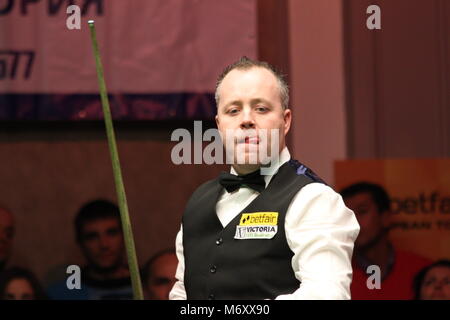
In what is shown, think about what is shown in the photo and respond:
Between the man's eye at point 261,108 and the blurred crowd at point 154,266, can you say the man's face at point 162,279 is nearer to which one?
the blurred crowd at point 154,266

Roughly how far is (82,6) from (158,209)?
2.83 ft

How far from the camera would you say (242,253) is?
1.88 metres

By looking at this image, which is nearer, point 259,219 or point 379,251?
point 259,219

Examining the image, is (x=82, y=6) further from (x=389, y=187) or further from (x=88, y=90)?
(x=389, y=187)

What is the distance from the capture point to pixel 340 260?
1.76m

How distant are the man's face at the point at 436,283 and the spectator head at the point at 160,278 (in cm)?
98

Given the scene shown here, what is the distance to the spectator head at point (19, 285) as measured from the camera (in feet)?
12.0

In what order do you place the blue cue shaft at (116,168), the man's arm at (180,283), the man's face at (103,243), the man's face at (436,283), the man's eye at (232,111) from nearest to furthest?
1. the blue cue shaft at (116,168)
2. the man's eye at (232,111)
3. the man's arm at (180,283)
4. the man's face at (436,283)
5. the man's face at (103,243)

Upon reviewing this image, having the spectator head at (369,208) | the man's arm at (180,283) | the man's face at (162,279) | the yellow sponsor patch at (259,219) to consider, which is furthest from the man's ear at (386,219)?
the yellow sponsor patch at (259,219)

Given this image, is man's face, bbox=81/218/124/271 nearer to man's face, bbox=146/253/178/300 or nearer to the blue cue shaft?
man's face, bbox=146/253/178/300

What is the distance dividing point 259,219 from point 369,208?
188 cm

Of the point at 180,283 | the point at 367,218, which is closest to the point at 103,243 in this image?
the point at 367,218

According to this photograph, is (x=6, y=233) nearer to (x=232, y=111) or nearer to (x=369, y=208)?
(x=369, y=208)

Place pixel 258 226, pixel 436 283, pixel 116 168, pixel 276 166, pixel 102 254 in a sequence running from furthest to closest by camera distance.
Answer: pixel 102 254, pixel 436 283, pixel 276 166, pixel 258 226, pixel 116 168
